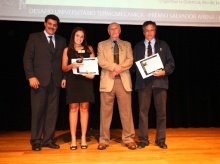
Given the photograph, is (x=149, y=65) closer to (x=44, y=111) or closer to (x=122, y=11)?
(x=122, y=11)

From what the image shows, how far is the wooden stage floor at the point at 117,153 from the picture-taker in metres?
2.40

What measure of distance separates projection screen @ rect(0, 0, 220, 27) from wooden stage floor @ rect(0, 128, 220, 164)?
1.76 m

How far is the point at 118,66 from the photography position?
2771mm

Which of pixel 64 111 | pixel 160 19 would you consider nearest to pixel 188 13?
pixel 160 19

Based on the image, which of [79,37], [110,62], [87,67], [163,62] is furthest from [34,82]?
[163,62]

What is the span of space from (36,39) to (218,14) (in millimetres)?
2752

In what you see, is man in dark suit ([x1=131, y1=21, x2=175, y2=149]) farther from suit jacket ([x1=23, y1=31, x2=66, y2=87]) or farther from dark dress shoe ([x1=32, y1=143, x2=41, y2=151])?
dark dress shoe ([x1=32, y1=143, x2=41, y2=151])

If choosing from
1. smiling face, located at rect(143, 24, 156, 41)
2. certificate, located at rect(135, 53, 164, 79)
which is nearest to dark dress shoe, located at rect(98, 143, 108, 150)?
certificate, located at rect(135, 53, 164, 79)

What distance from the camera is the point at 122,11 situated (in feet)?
11.8

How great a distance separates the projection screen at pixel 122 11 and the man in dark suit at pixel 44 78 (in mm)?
691

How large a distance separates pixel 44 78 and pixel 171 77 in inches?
97.3

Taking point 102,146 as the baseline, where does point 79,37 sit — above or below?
above

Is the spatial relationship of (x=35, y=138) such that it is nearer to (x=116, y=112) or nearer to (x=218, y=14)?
(x=116, y=112)

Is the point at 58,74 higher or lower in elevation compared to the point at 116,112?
higher
